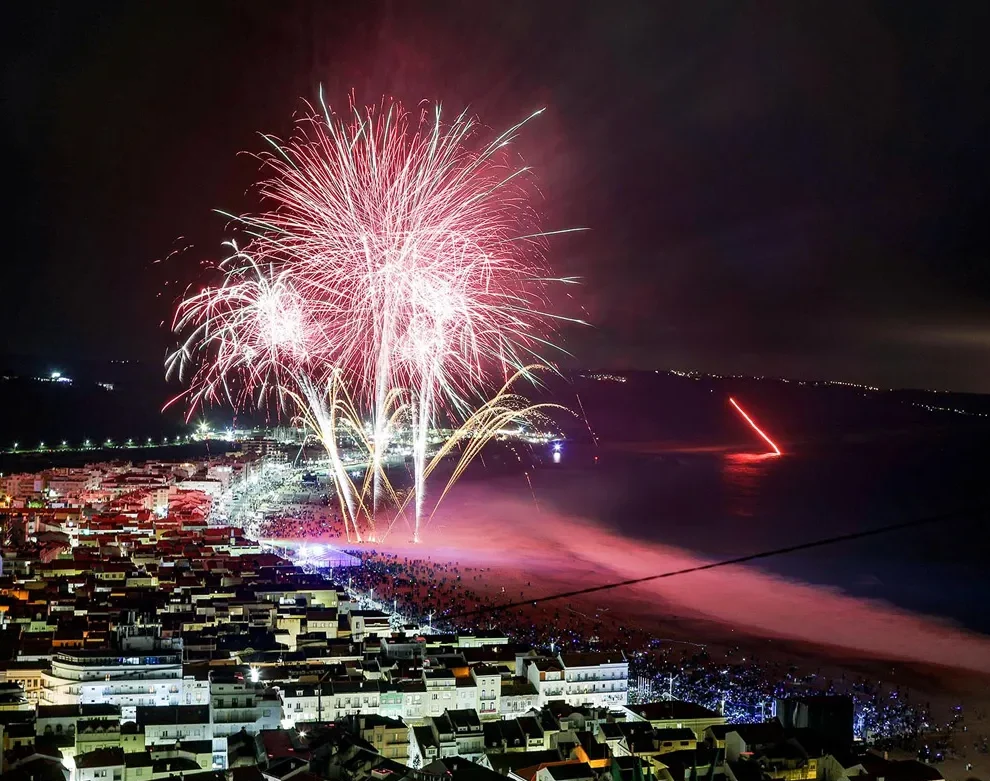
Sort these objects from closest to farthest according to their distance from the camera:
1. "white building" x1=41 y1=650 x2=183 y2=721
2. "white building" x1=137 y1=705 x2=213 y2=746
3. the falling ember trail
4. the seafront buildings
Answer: the seafront buildings → "white building" x1=137 y1=705 x2=213 y2=746 → "white building" x1=41 y1=650 x2=183 y2=721 → the falling ember trail

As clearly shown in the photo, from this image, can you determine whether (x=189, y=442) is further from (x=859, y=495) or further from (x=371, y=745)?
(x=371, y=745)

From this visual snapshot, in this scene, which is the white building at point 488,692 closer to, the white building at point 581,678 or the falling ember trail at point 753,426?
the white building at point 581,678

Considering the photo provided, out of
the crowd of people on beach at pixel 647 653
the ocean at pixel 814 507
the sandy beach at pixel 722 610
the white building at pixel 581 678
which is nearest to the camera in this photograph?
the white building at pixel 581 678

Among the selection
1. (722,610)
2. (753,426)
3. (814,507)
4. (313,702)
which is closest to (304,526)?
(722,610)

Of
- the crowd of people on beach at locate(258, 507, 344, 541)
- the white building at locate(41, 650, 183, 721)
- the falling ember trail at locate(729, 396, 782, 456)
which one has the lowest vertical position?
the white building at locate(41, 650, 183, 721)

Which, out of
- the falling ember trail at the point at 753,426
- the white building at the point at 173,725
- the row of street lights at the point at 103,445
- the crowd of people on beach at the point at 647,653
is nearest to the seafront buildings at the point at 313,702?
the white building at the point at 173,725

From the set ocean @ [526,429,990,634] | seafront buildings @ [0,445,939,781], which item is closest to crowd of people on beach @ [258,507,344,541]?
seafront buildings @ [0,445,939,781]

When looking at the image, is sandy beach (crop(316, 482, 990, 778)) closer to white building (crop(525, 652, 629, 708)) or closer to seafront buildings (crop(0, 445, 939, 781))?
Answer: seafront buildings (crop(0, 445, 939, 781))

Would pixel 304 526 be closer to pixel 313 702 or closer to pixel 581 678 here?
pixel 581 678

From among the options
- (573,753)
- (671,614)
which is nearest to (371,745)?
(573,753)
